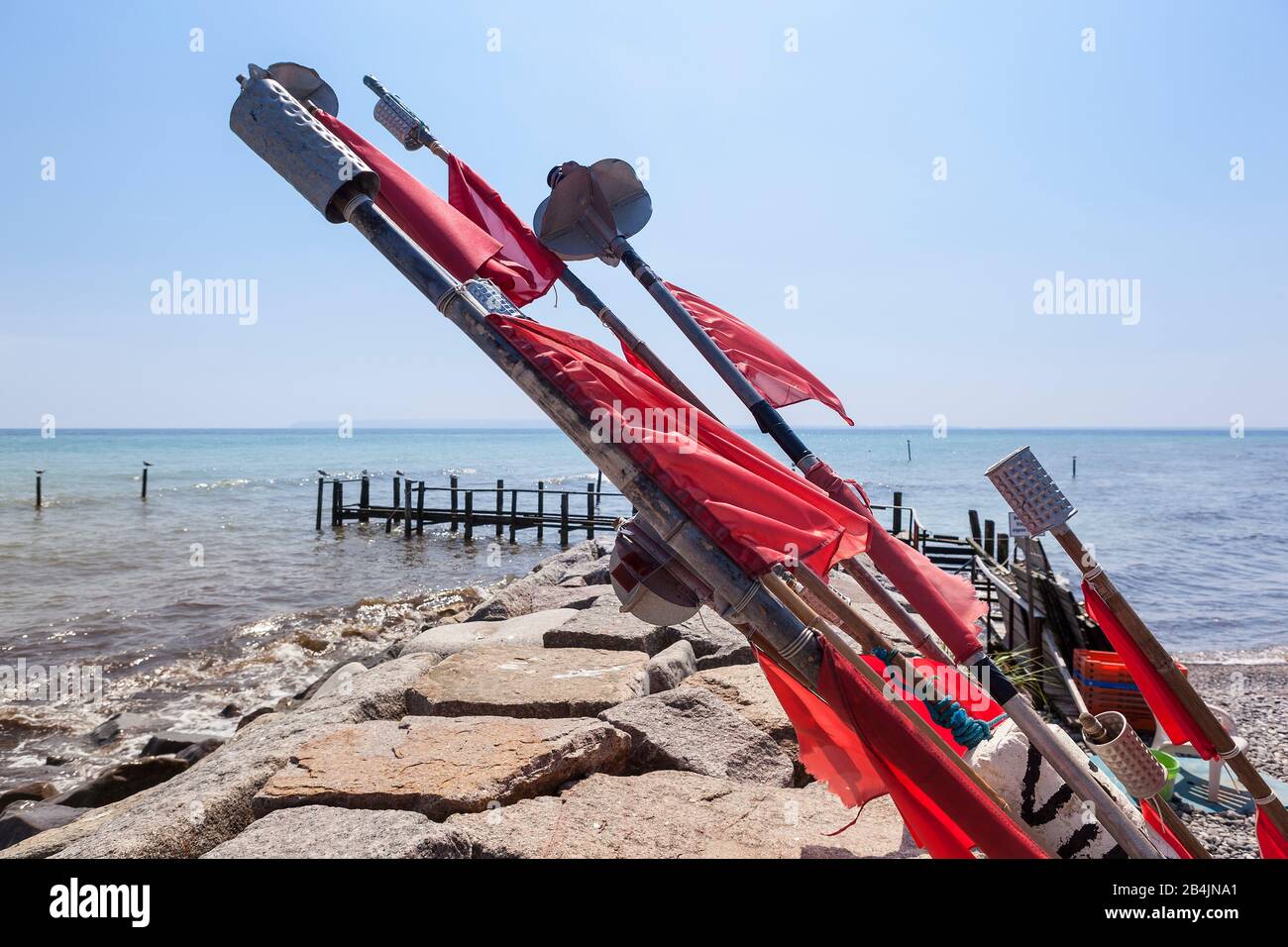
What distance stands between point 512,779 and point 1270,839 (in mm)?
2769

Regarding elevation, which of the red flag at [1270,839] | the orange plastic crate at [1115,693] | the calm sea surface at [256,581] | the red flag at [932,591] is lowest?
the calm sea surface at [256,581]

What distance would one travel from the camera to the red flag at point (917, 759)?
81.4 inches

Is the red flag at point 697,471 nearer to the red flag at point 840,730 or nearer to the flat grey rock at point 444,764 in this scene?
the red flag at point 840,730

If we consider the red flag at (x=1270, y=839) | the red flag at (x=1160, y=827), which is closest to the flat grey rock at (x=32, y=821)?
the red flag at (x=1160, y=827)

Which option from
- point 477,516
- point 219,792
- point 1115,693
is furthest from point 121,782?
point 477,516

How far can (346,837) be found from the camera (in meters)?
2.84

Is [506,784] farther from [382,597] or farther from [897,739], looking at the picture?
[382,597]

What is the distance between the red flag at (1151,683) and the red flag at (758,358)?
4.32ft

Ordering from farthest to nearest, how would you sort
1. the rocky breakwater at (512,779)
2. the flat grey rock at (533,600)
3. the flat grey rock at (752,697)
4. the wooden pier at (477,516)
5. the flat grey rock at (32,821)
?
the wooden pier at (477,516)
the flat grey rock at (533,600)
the flat grey rock at (32,821)
the flat grey rock at (752,697)
the rocky breakwater at (512,779)

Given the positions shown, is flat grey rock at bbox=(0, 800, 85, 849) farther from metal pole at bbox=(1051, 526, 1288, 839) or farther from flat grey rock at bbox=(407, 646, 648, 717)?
metal pole at bbox=(1051, 526, 1288, 839)

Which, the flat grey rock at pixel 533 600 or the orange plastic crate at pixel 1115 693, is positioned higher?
the flat grey rock at pixel 533 600

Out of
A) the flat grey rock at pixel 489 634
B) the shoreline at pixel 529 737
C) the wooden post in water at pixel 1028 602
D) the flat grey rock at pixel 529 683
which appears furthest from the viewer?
the wooden post in water at pixel 1028 602

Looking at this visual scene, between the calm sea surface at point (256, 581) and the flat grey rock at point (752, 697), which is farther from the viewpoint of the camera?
the calm sea surface at point (256, 581)

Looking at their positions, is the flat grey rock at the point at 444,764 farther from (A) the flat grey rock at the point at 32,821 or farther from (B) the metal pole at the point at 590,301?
(A) the flat grey rock at the point at 32,821
